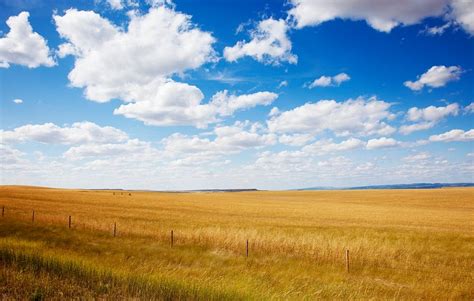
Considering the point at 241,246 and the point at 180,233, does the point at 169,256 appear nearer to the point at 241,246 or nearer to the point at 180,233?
the point at 241,246

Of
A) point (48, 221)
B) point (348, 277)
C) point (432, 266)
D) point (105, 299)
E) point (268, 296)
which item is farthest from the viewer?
point (48, 221)

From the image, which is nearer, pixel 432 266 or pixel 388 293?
pixel 388 293

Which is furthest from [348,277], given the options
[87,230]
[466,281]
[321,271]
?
[87,230]

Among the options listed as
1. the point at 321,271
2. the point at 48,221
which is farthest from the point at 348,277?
the point at 48,221

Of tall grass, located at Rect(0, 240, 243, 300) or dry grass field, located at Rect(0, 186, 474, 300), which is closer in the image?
tall grass, located at Rect(0, 240, 243, 300)

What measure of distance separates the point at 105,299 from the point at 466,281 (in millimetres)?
15848

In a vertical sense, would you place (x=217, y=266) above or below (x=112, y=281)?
below

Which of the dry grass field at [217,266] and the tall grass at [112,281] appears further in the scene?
the dry grass field at [217,266]

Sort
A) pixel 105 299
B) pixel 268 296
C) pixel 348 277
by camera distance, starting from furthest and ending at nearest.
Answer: pixel 348 277 < pixel 268 296 < pixel 105 299

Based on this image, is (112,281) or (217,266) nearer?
(112,281)

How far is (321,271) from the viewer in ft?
52.2

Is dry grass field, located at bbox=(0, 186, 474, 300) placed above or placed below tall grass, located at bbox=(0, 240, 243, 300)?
below

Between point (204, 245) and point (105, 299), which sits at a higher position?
A: point (105, 299)

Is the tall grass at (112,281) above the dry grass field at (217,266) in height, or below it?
above
